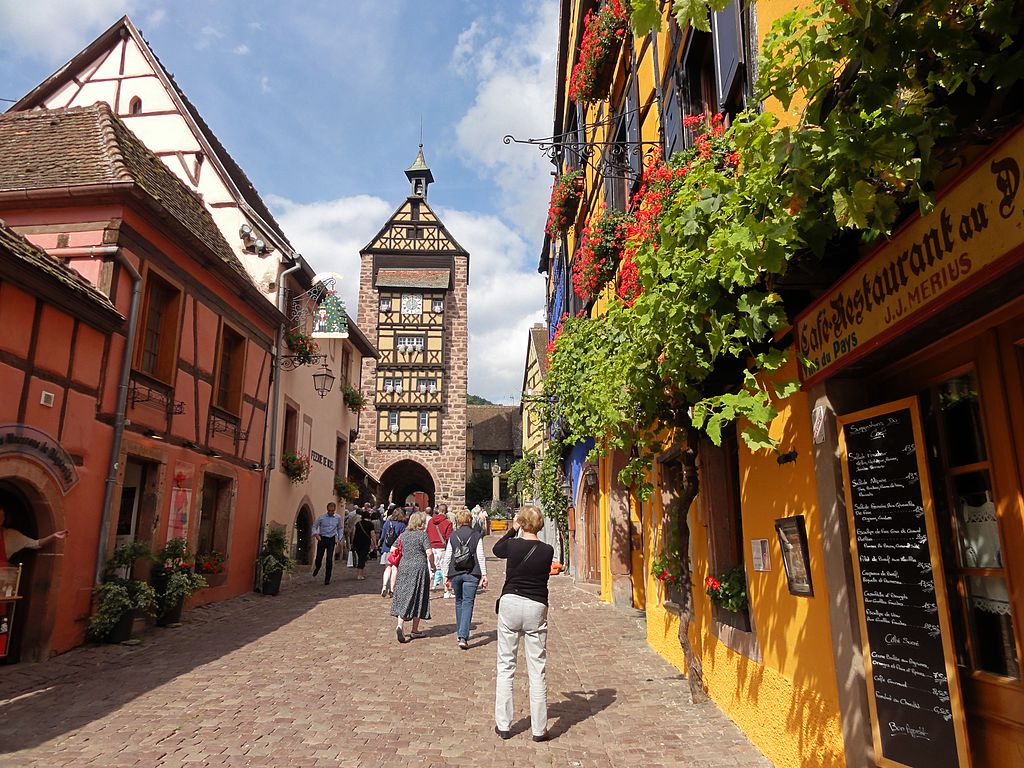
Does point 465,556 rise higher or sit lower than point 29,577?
higher

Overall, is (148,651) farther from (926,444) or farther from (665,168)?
(926,444)

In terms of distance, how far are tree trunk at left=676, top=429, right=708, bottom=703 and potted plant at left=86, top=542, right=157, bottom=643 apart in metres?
5.91

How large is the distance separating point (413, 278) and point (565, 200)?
2342 cm

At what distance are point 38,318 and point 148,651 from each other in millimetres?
3518

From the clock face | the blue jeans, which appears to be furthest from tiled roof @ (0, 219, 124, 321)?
the clock face

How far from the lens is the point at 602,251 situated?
929 centimetres

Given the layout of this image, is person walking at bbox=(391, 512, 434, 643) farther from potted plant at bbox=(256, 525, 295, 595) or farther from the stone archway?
potted plant at bbox=(256, 525, 295, 595)

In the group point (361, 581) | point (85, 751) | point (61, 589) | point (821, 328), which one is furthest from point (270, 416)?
point (821, 328)

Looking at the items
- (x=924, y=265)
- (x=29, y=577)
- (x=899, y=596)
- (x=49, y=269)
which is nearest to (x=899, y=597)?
Answer: (x=899, y=596)

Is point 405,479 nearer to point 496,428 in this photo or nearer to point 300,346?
point 496,428

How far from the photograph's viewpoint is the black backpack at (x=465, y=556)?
27.0 feet

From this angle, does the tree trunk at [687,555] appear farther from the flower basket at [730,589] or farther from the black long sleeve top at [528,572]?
the black long sleeve top at [528,572]

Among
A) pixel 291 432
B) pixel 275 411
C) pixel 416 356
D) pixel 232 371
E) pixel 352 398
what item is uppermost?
pixel 416 356

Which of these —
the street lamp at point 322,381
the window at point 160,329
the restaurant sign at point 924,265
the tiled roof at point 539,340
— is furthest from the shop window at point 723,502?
the tiled roof at point 539,340
